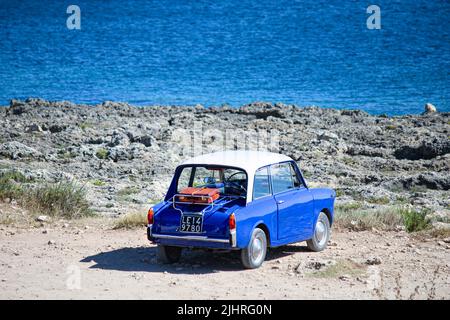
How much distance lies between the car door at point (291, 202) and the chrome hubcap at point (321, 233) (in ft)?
1.27

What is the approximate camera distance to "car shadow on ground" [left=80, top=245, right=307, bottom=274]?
13156mm

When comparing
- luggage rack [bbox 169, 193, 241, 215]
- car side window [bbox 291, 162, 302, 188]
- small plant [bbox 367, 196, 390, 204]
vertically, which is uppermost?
car side window [bbox 291, 162, 302, 188]

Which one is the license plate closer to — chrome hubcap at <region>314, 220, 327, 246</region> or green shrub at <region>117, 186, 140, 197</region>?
chrome hubcap at <region>314, 220, 327, 246</region>

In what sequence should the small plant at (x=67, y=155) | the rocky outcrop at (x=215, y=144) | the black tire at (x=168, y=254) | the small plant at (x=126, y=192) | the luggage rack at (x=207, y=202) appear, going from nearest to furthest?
1. the luggage rack at (x=207, y=202)
2. the black tire at (x=168, y=254)
3. the small plant at (x=126, y=192)
4. the rocky outcrop at (x=215, y=144)
5. the small plant at (x=67, y=155)

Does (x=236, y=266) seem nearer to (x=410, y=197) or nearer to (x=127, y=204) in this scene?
(x=127, y=204)

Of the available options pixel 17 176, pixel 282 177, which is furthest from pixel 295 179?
pixel 17 176

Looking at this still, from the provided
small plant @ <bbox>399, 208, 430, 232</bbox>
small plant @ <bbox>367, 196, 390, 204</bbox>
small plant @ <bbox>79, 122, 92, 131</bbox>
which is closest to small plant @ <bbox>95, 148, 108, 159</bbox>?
small plant @ <bbox>79, 122, 92, 131</bbox>

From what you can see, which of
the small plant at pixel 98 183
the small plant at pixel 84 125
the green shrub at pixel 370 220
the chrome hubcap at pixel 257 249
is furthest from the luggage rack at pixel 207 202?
the small plant at pixel 84 125

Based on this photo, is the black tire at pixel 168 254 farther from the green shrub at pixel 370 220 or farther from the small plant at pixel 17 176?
the small plant at pixel 17 176

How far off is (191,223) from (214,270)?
2.72 ft

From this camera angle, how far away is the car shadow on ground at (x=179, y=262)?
1316 centimetres

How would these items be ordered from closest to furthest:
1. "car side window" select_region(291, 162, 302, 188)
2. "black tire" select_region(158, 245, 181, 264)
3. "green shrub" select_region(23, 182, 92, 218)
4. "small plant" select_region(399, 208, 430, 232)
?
"black tire" select_region(158, 245, 181, 264) → "car side window" select_region(291, 162, 302, 188) → "small plant" select_region(399, 208, 430, 232) → "green shrub" select_region(23, 182, 92, 218)

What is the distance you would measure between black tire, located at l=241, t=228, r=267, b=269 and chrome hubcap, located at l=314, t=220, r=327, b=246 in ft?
4.79
